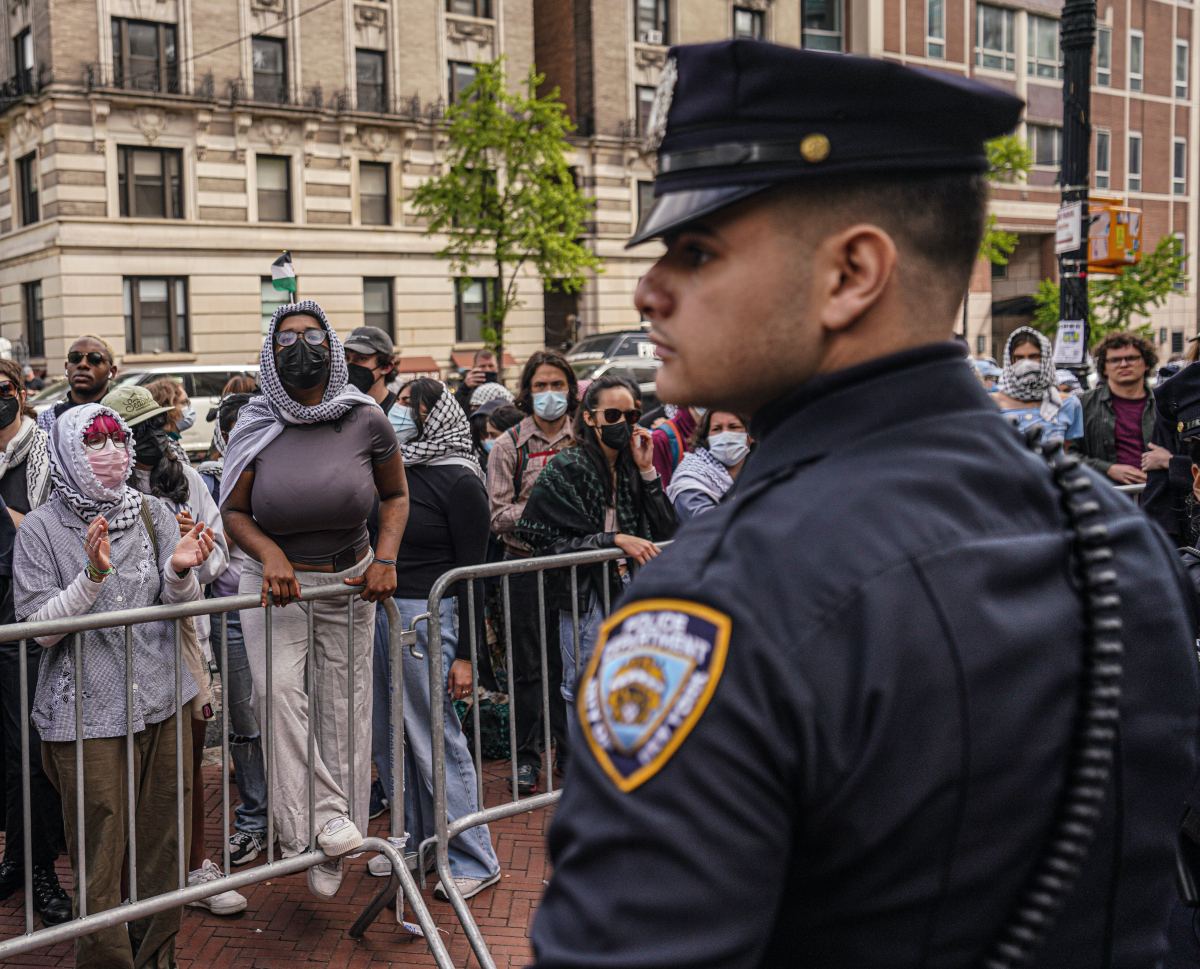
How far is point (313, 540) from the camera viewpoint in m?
4.77

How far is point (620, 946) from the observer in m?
1.05

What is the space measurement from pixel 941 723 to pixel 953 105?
2.13 ft

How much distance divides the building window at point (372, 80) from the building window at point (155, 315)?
7.53 meters

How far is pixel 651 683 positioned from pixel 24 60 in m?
36.8

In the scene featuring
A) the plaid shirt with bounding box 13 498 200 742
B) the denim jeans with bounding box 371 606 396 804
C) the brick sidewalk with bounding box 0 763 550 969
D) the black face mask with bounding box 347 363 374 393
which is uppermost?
the black face mask with bounding box 347 363 374 393

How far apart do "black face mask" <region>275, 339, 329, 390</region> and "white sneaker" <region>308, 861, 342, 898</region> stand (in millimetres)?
1903

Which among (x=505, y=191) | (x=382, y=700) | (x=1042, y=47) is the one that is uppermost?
(x=1042, y=47)

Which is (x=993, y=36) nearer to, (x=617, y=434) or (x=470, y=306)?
(x=470, y=306)

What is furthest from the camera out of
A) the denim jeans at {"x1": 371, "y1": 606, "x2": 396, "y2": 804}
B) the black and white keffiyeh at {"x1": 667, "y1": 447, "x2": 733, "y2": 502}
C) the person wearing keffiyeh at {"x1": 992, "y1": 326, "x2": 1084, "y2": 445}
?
the person wearing keffiyeh at {"x1": 992, "y1": 326, "x2": 1084, "y2": 445}

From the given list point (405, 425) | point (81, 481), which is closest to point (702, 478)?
point (405, 425)

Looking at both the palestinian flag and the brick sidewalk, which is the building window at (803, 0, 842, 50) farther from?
the brick sidewalk

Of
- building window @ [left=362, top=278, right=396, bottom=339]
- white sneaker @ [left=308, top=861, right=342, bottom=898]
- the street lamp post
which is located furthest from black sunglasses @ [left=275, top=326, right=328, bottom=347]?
building window @ [left=362, top=278, right=396, bottom=339]

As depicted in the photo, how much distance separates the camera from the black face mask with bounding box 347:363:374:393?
6.30 metres

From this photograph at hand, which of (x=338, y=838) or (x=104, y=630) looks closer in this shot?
(x=104, y=630)
